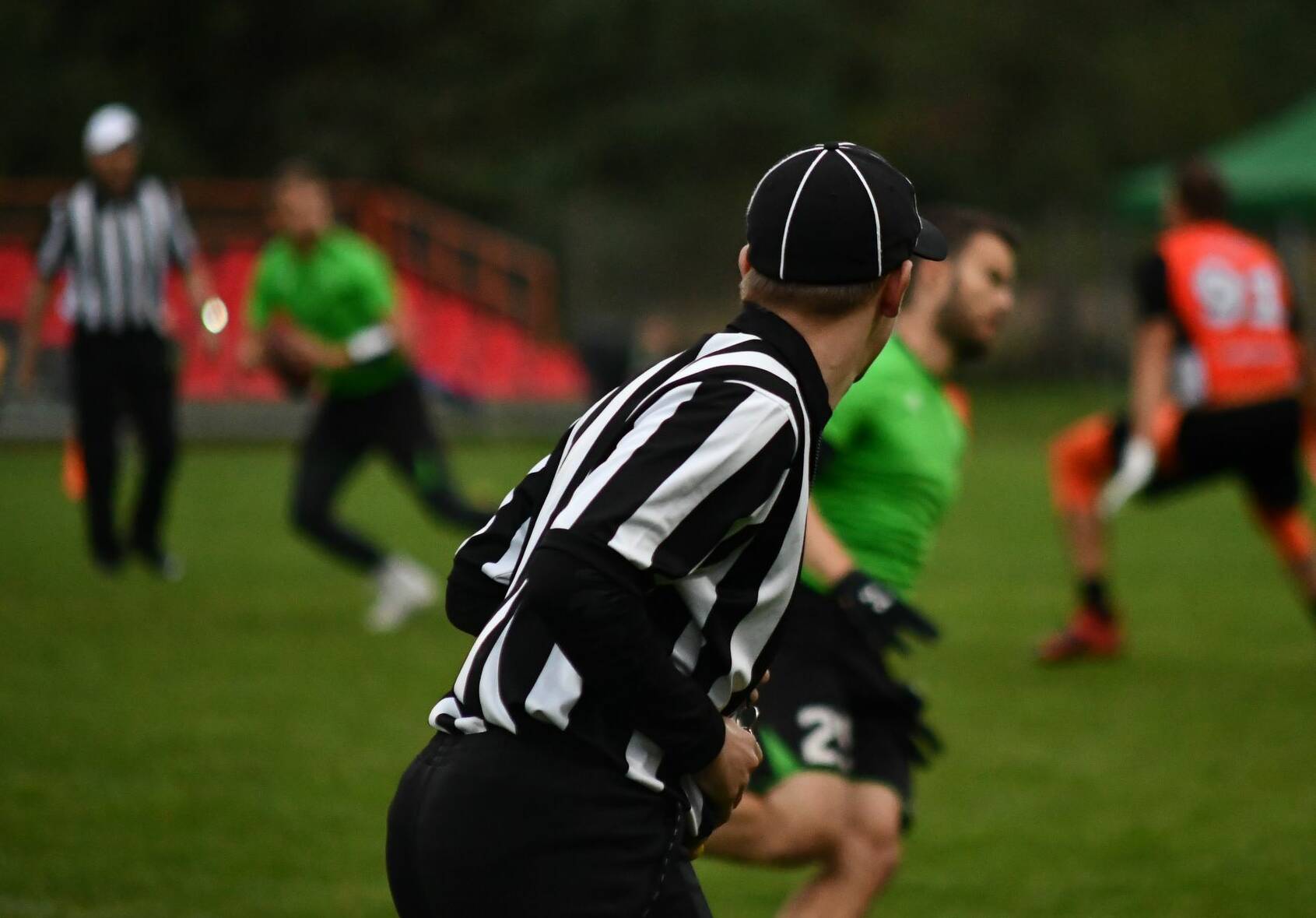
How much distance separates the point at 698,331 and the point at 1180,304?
845 inches

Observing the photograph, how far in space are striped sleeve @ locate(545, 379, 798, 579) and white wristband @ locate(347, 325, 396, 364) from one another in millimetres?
7103

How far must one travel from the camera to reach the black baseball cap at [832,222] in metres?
2.71

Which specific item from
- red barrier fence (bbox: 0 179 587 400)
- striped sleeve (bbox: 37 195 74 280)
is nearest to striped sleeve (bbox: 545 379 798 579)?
striped sleeve (bbox: 37 195 74 280)

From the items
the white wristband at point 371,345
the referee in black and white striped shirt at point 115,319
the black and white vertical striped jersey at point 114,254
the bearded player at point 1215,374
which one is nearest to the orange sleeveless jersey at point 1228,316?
the bearded player at point 1215,374

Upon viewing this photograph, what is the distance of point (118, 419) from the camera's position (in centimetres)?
1128

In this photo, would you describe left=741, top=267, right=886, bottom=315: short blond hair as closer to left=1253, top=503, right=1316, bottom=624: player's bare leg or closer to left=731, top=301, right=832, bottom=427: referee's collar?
left=731, top=301, right=832, bottom=427: referee's collar

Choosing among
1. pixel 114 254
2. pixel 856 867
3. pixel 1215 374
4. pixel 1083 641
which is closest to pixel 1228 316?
pixel 1215 374

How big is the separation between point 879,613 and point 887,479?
518 millimetres

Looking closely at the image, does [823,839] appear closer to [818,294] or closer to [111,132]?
[818,294]

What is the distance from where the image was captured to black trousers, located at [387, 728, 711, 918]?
2.66 metres

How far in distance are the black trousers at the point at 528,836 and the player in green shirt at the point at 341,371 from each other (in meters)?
6.77

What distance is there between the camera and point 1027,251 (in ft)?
112

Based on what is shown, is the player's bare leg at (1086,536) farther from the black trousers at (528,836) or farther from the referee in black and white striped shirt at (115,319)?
the black trousers at (528,836)

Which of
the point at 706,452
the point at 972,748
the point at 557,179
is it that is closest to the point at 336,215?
the point at 557,179
